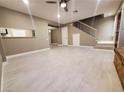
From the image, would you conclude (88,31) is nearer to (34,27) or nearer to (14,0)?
(34,27)

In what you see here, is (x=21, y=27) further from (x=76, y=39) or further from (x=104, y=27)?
(x=104, y=27)

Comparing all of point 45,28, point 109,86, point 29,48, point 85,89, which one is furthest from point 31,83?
point 45,28

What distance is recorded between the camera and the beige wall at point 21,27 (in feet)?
13.8

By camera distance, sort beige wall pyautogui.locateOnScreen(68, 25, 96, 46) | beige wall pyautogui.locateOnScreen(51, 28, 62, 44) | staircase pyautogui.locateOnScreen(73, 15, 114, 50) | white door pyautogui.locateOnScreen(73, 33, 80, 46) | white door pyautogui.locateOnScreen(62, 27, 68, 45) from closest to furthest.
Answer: staircase pyautogui.locateOnScreen(73, 15, 114, 50) → beige wall pyautogui.locateOnScreen(68, 25, 96, 46) → white door pyautogui.locateOnScreen(73, 33, 80, 46) → white door pyautogui.locateOnScreen(62, 27, 68, 45) → beige wall pyautogui.locateOnScreen(51, 28, 62, 44)

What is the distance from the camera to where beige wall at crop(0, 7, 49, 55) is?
4212 mm

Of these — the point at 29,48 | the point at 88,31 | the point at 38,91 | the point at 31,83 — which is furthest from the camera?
the point at 88,31

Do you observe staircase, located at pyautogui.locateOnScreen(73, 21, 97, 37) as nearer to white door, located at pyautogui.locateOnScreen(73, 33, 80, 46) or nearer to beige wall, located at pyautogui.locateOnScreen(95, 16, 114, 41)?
white door, located at pyautogui.locateOnScreen(73, 33, 80, 46)

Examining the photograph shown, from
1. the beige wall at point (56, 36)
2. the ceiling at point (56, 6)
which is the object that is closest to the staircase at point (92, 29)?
the ceiling at point (56, 6)

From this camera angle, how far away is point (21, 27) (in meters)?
5.03

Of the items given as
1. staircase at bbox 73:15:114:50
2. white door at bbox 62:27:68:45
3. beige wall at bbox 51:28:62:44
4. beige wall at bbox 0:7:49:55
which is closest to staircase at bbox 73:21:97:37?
staircase at bbox 73:15:114:50

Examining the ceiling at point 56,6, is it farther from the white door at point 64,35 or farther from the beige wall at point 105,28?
the white door at point 64,35

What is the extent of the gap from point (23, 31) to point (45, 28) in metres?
2.19

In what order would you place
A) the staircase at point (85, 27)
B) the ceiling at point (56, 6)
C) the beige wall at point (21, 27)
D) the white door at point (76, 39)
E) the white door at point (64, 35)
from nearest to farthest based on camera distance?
the ceiling at point (56, 6), the beige wall at point (21, 27), the staircase at point (85, 27), the white door at point (76, 39), the white door at point (64, 35)

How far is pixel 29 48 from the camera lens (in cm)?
555
